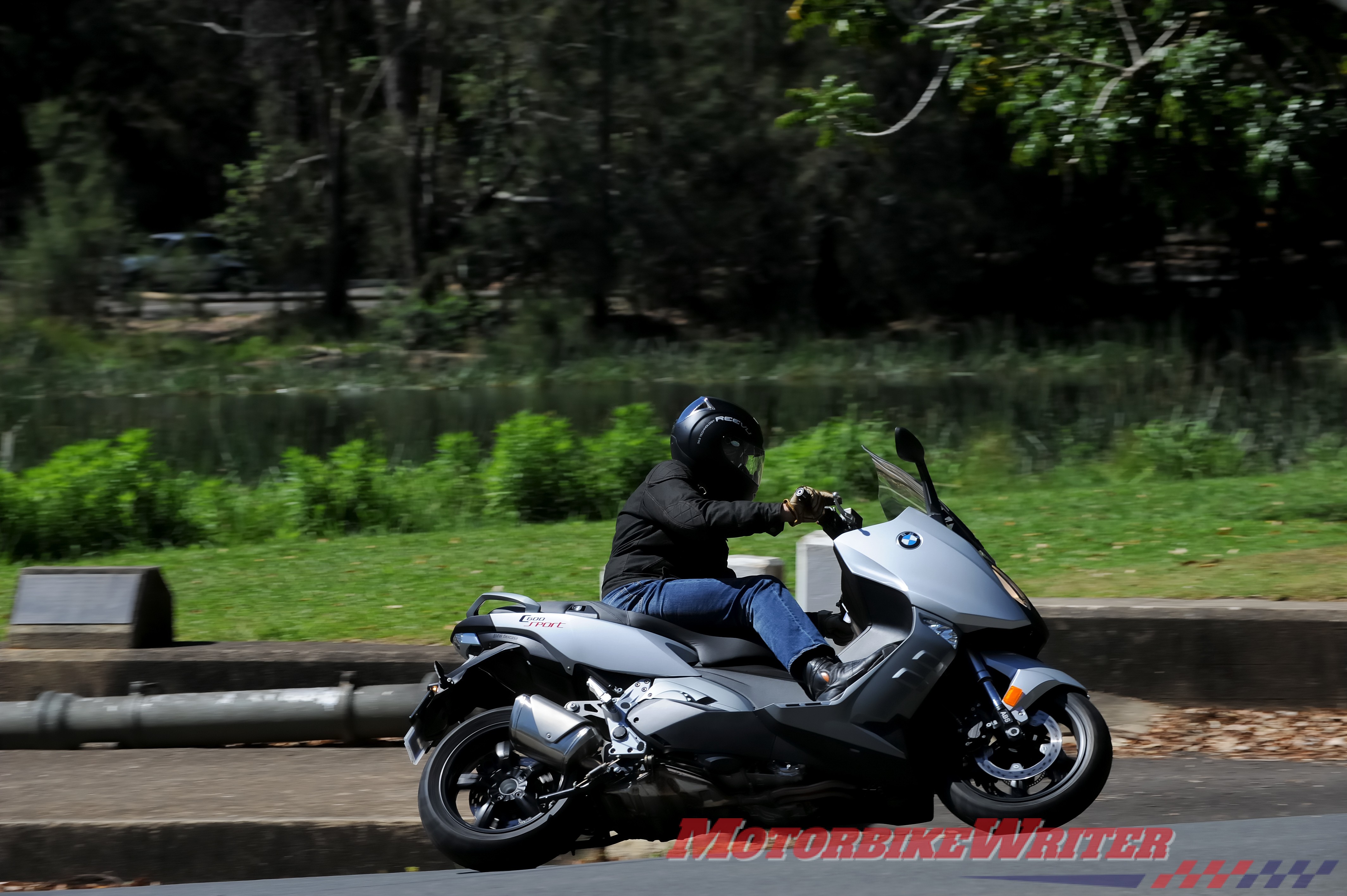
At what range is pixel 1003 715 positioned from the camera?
4879 mm

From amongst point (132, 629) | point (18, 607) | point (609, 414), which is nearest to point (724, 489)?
point (132, 629)

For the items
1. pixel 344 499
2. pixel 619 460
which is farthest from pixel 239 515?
pixel 619 460

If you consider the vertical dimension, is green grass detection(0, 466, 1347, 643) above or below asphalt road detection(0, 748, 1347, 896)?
below

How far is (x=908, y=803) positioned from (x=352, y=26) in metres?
40.5

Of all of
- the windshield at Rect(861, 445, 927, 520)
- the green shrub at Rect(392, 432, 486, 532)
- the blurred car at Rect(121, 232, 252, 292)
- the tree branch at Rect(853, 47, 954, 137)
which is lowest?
the blurred car at Rect(121, 232, 252, 292)

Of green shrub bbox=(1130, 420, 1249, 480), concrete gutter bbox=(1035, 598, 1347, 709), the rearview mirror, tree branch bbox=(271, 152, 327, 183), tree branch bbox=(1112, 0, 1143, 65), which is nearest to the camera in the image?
the rearview mirror

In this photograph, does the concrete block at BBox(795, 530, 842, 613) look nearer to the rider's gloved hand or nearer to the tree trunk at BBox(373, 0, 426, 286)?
the rider's gloved hand

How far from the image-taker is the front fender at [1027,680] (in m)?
4.88

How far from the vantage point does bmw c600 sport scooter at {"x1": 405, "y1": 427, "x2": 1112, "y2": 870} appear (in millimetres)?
4926

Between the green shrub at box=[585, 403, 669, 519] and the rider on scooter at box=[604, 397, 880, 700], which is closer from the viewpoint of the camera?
the rider on scooter at box=[604, 397, 880, 700]

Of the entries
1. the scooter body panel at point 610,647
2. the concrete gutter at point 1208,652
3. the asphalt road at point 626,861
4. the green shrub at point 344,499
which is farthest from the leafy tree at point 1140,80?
the scooter body panel at point 610,647

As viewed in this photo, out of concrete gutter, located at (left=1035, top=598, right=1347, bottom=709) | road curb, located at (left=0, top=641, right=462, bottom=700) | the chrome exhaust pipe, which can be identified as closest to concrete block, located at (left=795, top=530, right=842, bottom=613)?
concrete gutter, located at (left=1035, top=598, right=1347, bottom=709)

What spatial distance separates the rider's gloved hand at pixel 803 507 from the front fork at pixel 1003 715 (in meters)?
0.77

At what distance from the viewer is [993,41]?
1207cm
